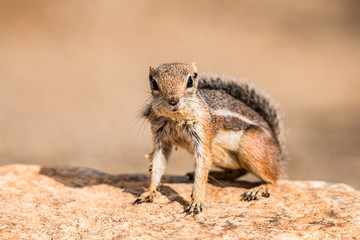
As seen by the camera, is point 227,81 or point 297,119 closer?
point 227,81

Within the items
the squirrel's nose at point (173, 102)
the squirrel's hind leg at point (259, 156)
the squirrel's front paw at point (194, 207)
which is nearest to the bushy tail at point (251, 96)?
the squirrel's hind leg at point (259, 156)

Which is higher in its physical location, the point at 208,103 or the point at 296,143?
the point at 296,143

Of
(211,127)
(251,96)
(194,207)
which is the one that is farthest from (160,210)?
(251,96)

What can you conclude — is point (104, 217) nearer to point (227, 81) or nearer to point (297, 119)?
point (227, 81)

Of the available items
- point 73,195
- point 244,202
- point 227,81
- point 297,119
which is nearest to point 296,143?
point 297,119

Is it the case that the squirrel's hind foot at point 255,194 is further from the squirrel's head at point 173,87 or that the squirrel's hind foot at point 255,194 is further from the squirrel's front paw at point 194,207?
the squirrel's head at point 173,87

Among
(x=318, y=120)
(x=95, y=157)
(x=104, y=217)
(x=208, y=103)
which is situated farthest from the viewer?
(x=318, y=120)

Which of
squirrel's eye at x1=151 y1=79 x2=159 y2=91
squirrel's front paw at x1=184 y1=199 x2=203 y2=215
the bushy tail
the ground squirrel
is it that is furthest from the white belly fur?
squirrel's eye at x1=151 y1=79 x2=159 y2=91

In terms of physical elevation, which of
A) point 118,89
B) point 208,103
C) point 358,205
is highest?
point 118,89
